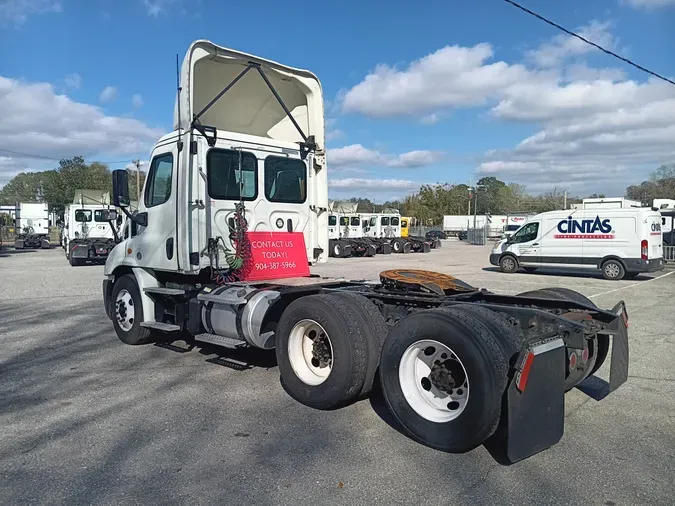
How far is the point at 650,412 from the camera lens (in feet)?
17.0

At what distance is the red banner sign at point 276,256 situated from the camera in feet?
23.8

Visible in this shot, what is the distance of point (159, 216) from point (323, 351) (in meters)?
3.35

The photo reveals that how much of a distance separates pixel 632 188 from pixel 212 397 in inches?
3245

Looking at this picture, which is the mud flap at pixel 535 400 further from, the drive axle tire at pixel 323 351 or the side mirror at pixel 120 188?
the side mirror at pixel 120 188

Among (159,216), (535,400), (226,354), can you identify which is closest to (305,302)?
(535,400)

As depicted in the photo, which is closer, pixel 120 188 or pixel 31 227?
pixel 120 188

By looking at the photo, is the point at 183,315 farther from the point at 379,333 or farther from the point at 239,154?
the point at 379,333

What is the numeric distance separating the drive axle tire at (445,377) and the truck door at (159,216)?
12.4 ft

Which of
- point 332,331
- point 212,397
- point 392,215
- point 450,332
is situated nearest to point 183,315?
point 212,397

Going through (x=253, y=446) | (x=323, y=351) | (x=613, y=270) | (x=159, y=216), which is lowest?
(x=253, y=446)

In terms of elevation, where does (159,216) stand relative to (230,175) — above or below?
below

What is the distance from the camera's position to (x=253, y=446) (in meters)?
4.39

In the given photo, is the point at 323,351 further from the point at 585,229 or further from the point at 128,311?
the point at 585,229

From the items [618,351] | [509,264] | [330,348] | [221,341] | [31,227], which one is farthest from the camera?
[31,227]
